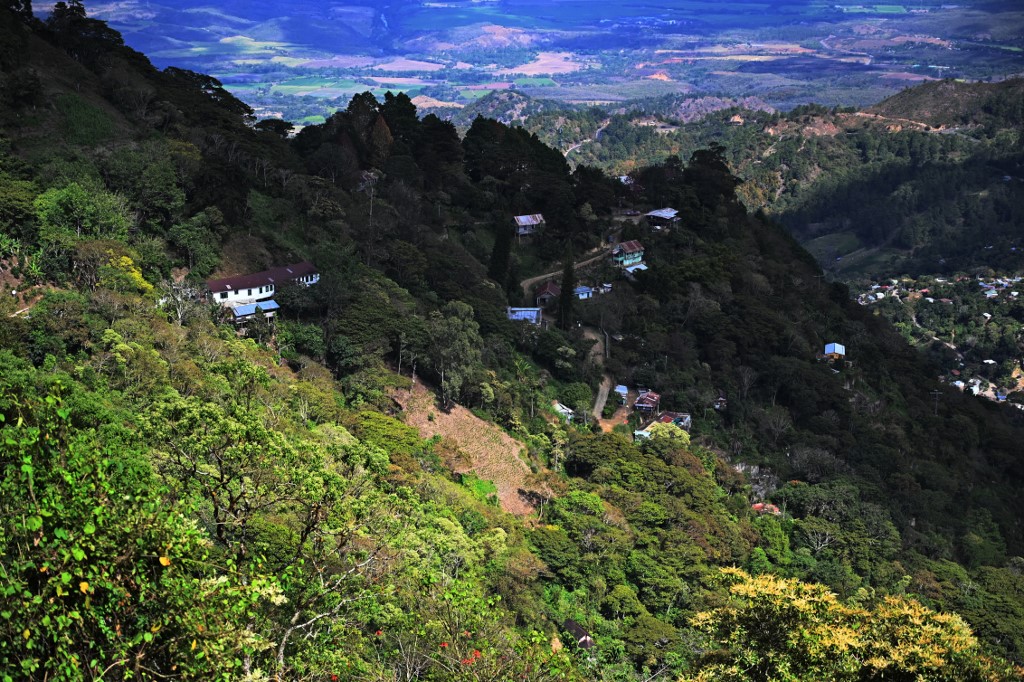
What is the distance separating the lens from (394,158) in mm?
42938

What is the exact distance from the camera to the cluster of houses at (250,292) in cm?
2728

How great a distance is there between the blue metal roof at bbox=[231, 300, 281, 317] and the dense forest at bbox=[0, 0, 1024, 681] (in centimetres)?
34

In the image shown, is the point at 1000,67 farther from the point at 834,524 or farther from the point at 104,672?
the point at 104,672

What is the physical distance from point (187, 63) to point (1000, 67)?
13485 centimetres

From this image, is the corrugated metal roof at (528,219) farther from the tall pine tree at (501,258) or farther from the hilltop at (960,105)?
the hilltop at (960,105)

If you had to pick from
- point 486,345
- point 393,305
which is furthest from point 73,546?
point 486,345

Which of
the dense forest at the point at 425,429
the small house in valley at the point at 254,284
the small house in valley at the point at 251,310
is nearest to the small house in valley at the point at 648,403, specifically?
the dense forest at the point at 425,429

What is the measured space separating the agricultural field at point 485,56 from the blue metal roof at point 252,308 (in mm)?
75798

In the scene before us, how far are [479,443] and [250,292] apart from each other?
8174 millimetres

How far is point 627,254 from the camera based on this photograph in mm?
44844

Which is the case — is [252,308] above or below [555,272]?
above

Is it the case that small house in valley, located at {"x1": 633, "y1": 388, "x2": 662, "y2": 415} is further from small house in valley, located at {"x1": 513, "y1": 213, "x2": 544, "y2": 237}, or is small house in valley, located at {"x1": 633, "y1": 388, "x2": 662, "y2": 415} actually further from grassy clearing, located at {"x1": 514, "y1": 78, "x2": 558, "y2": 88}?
grassy clearing, located at {"x1": 514, "y1": 78, "x2": 558, "y2": 88}

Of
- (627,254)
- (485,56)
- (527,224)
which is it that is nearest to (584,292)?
(627,254)

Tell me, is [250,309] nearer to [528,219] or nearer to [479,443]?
[479,443]
